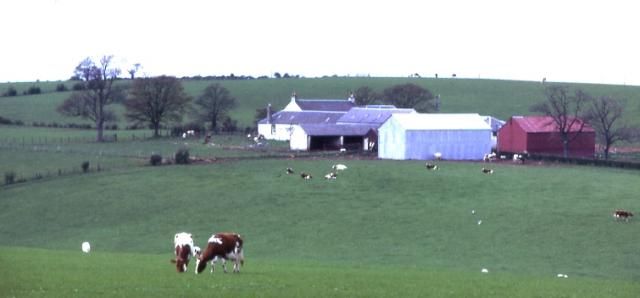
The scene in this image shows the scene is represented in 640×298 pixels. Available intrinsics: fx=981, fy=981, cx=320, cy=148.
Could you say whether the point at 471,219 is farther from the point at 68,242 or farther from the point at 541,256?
the point at 68,242

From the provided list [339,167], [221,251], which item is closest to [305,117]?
[339,167]

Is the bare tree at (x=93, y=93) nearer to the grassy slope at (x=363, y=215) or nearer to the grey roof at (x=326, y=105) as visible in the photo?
the grey roof at (x=326, y=105)

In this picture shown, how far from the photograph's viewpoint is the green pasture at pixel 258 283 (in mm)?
17531

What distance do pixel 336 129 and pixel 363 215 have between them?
1708 inches

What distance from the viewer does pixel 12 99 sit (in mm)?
118062

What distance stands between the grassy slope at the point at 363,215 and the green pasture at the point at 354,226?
80mm

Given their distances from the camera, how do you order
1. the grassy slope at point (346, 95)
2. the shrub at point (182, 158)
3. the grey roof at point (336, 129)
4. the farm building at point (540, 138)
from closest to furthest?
the shrub at point (182, 158)
the farm building at point (540, 138)
the grey roof at point (336, 129)
the grassy slope at point (346, 95)

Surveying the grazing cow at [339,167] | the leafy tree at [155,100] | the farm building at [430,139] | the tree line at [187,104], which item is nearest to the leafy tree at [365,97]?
the tree line at [187,104]

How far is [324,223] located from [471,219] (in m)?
5.86

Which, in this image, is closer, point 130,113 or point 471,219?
point 471,219

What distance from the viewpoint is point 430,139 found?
2822 inches

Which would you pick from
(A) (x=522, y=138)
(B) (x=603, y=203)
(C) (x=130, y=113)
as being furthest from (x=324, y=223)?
(C) (x=130, y=113)

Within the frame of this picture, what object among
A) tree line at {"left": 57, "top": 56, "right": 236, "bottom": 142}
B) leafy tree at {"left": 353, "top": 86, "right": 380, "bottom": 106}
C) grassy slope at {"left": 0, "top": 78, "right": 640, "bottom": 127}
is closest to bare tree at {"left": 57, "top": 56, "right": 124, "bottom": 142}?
tree line at {"left": 57, "top": 56, "right": 236, "bottom": 142}

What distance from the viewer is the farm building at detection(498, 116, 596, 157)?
77875 millimetres
